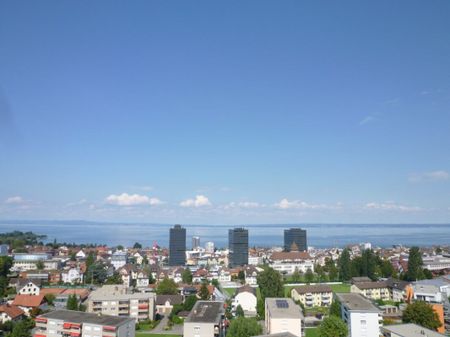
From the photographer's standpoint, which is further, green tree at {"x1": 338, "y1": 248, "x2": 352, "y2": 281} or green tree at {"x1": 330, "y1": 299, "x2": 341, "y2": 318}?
green tree at {"x1": 338, "y1": 248, "x2": 352, "y2": 281}

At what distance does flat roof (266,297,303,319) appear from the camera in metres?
13.9

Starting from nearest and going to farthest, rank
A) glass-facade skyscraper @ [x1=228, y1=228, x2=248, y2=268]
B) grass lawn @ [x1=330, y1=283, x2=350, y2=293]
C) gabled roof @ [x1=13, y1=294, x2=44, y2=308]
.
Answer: gabled roof @ [x1=13, y1=294, x2=44, y2=308] < grass lawn @ [x1=330, y1=283, x2=350, y2=293] < glass-facade skyscraper @ [x1=228, y1=228, x2=248, y2=268]

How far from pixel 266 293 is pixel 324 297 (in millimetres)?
4195

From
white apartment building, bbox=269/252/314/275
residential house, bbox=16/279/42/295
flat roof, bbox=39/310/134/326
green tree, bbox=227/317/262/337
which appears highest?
flat roof, bbox=39/310/134/326

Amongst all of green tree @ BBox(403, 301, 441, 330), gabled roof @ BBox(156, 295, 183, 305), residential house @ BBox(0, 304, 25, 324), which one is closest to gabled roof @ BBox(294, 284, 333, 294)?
gabled roof @ BBox(156, 295, 183, 305)

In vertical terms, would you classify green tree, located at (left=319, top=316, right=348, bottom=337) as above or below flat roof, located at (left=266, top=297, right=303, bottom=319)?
below

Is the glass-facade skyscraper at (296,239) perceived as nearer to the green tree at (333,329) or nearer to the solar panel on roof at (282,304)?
the solar panel on roof at (282,304)

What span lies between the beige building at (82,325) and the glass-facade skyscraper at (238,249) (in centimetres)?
3033

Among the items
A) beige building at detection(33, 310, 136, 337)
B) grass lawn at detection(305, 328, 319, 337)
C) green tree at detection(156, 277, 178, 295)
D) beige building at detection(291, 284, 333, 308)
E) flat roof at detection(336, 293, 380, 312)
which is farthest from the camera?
green tree at detection(156, 277, 178, 295)

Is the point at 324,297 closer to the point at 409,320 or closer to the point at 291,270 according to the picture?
the point at 409,320

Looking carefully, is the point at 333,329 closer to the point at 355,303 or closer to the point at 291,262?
the point at 355,303

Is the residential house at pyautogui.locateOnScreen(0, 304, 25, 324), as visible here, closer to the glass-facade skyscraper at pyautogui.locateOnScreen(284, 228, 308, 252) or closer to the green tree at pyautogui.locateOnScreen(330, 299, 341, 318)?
the green tree at pyautogui.locateOnScreen(330, 299, 341, 318)

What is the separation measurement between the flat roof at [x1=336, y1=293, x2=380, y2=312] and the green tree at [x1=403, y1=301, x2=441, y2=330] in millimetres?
1522

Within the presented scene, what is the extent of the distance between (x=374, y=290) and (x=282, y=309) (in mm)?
11255
